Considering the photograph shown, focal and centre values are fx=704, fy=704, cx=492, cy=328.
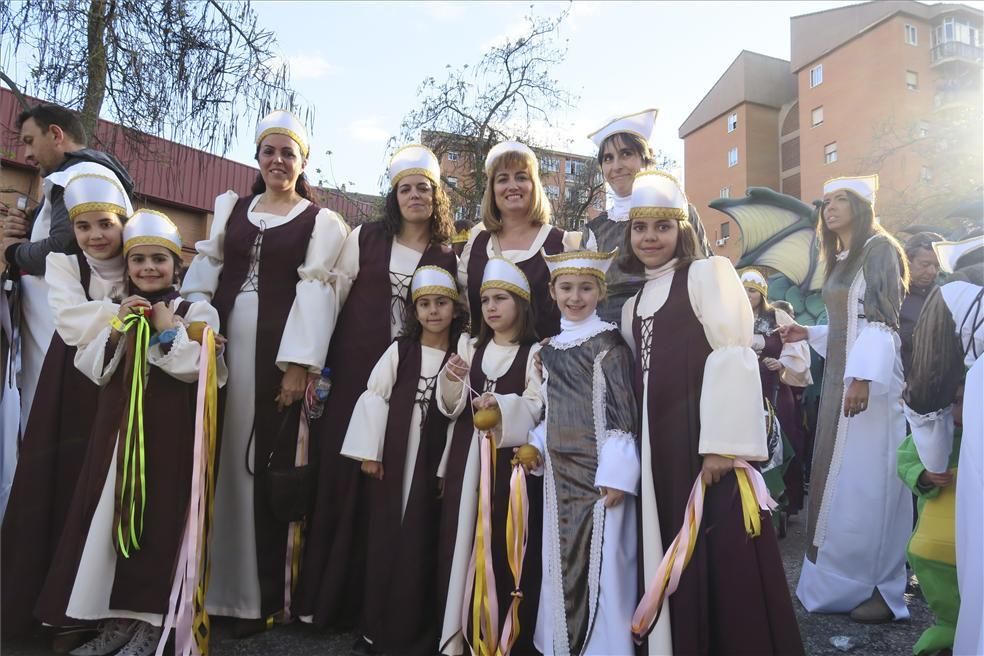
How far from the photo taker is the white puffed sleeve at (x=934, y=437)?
295cm

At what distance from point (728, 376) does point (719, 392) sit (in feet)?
0.22

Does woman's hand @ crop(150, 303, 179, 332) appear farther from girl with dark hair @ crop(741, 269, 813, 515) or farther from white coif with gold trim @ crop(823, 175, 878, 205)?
girl with dark hair @ crop(741, 269, 813, 515)

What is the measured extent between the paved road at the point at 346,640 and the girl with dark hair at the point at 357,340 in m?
0.10

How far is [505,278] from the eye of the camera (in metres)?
3.21

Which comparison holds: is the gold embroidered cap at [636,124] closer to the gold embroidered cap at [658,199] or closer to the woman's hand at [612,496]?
the gold embroidered cap at [658,199]

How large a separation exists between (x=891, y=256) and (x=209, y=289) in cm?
365

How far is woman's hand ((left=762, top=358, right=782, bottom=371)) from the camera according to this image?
18.2ft

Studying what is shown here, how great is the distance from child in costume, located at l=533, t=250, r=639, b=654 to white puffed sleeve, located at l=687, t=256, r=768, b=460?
1.08 feet

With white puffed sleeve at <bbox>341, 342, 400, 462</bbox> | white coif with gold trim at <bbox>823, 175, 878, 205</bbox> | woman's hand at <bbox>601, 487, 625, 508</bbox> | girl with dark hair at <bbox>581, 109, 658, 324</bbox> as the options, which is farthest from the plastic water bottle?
white coif with gold trim at <bbox>823, 175, 878, 205</bbox>

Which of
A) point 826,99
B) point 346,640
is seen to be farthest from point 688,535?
point 826,99

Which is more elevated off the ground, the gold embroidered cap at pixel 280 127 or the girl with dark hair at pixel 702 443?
the gold embroidered cap at pixel 280 127

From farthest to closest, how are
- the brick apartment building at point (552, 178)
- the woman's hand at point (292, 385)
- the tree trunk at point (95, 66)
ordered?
the brick apartment building at point (552, 178)
the tree trunk at point (95, 66)
the woman's hand at point (292, 385)

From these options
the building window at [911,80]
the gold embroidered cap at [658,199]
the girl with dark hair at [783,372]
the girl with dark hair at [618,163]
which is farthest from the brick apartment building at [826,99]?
the gold embroidered cap at [658,199]

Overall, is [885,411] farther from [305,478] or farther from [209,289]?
[209,289]
